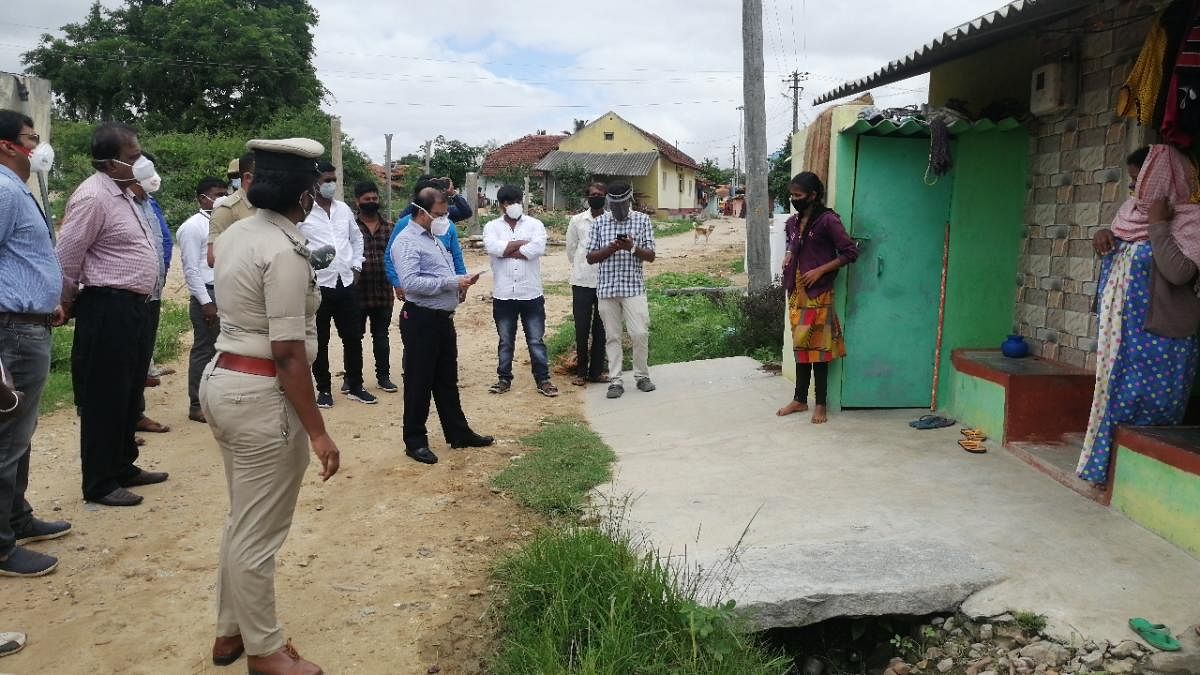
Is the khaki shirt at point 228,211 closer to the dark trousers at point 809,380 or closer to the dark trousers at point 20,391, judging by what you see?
the dark trousers at point 20,391

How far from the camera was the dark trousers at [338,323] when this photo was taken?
6.66m

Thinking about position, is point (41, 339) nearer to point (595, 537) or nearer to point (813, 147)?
point (595, 537)

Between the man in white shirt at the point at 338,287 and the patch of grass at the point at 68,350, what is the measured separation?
1.78m

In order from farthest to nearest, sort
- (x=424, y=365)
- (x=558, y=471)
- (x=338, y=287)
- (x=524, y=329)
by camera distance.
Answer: (x=524, y=329), (x=338, y=287), (x=424, y=365), (x=558, y=471)

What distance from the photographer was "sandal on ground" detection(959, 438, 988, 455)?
194 inches

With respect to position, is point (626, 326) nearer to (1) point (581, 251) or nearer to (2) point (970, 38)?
(1) point (581, 251)

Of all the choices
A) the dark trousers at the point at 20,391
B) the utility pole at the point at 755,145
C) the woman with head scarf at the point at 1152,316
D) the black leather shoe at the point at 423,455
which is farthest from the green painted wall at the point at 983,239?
the dark trousers at the point at 20,391

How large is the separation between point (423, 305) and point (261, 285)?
266 centimetres

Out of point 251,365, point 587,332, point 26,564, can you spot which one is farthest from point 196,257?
→ point 251,365

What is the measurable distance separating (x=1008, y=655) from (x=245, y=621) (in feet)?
8.82

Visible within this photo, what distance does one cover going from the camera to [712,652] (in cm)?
269

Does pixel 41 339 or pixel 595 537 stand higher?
pixel 41 339

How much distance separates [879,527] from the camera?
386 cm

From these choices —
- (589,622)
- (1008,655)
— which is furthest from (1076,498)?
(589,622)
